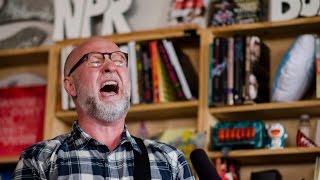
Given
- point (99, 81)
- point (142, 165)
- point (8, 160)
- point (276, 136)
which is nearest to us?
point (142, 165)

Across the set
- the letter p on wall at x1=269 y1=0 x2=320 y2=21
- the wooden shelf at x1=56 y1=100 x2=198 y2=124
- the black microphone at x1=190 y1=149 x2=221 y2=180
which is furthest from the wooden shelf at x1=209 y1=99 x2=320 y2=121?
the black microphone at x1=190 y1=149 x2=221 y2=180

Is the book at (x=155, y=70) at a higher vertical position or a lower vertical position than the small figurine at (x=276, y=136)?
higher

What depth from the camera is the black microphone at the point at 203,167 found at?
57.2 inches

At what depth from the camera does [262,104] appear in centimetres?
262

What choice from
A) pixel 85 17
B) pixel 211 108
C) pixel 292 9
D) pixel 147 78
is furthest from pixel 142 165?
pixel 85 17

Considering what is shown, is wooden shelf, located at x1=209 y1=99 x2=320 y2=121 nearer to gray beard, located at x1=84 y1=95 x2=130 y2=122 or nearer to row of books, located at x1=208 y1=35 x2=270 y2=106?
row of books, located at x1=208 y1=35 x2=270 y2=106

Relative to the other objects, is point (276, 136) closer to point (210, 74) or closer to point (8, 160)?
point (210, 74)

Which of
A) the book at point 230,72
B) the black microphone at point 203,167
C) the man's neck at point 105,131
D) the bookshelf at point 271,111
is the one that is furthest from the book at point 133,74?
the black microphone at point 203,167

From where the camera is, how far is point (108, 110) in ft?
5.99

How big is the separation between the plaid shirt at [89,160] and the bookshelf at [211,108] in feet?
2.71

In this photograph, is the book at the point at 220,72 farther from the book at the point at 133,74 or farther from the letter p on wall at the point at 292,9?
the book at the point at 133,74

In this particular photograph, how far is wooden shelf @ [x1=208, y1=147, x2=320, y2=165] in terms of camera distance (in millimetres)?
A: 2527

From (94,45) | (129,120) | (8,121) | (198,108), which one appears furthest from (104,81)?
(8,121)

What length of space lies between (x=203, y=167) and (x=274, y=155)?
3.83ft
